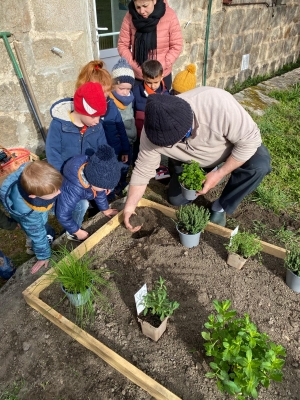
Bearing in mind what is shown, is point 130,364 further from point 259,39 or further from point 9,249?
point 259,39

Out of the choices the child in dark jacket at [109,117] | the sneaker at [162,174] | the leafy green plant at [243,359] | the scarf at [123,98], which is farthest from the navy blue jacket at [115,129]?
the leafy green plant at [243,359]

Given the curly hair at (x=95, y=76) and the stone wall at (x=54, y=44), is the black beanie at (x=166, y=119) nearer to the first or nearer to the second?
the curly hair at (x=95, y=76)

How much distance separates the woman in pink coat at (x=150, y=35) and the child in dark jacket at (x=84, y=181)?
1727mm

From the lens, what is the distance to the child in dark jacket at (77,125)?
2.50 m

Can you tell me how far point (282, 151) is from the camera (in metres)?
4.31

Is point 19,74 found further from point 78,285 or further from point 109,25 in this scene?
point 78,285

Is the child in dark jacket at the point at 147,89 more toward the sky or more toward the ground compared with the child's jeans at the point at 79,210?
more toward the sky

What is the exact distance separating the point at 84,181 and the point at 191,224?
0.89 m

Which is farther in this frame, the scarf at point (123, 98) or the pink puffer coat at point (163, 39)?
the pink puffer coat at point (163, 39)

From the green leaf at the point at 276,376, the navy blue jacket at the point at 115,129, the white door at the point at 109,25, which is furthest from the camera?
the white door at the point at 109,25

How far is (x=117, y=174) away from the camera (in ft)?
7.97

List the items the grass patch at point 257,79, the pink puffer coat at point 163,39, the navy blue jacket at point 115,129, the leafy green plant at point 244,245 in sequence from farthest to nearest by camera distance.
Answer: the grass patch at point 257,79
the pink puffer coat at point 163,39
the navy blue jacket at point 115,129
the leafy green plant at point 244,245

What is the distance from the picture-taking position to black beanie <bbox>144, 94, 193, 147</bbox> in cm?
192

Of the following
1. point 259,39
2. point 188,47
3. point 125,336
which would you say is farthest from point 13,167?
point 259,39
